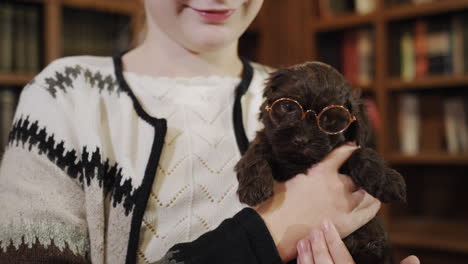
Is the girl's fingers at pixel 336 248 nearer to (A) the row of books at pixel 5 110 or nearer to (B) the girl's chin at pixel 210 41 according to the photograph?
(B) the girl's chin at pixel 210 41

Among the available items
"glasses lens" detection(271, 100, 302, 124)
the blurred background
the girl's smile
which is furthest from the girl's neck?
the blurred background

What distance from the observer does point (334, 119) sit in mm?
928

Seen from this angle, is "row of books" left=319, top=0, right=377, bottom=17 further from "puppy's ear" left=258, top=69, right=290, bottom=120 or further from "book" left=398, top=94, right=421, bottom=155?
"puppy's ear" left=258, top=69, right=290, bottom=120

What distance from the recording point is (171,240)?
0.97 metres

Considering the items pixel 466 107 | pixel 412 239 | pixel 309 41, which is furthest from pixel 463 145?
pixel 309 41

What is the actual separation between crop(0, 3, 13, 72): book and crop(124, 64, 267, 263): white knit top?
156 cm

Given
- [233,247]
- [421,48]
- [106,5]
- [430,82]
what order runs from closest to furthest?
1. [233,247]
2. [106,5]
3. [430,82]
4. [421,48]

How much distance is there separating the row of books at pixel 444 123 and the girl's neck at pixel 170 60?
198 centimetres

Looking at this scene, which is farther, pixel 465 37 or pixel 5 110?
pixel 465 37

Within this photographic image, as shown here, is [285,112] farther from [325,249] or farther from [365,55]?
[365,55]

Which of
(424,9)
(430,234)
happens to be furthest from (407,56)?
(430,234)

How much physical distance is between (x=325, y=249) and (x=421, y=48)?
222 centimetres

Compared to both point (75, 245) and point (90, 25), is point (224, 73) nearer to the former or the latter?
point (75, 245)

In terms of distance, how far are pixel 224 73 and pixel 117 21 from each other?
1.71 meters
